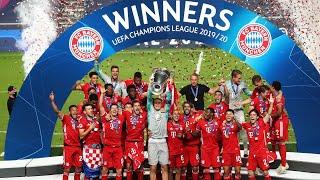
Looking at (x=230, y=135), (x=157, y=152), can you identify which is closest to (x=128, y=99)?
(x=157, y=152)

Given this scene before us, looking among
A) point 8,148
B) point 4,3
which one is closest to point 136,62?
point 4,3

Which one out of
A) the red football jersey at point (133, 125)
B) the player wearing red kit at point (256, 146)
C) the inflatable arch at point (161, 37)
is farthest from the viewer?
the inflatable arch at point (161, 37)

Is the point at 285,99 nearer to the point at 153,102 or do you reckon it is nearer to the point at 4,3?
the point at 153,102

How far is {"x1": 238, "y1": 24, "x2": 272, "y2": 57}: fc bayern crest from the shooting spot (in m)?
11.6

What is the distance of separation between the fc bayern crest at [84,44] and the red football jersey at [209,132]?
2.44 metres

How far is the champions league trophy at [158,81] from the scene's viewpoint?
1019cm

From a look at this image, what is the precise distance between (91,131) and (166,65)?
51.6 ft

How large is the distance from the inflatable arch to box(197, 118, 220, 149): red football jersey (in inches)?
71.6

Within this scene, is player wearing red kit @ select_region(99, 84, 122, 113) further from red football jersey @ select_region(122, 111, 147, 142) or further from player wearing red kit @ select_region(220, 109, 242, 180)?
player wearing red kit @ select_region(220, 109, 242, 180)

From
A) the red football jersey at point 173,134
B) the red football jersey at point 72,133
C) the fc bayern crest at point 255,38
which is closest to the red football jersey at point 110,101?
the red football jersey at point 72,133

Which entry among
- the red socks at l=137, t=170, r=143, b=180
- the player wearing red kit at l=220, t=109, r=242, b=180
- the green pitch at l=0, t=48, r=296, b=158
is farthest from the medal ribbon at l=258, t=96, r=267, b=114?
the green pitch at l=0, t=48, r=296, b=158

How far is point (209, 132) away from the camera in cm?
1010

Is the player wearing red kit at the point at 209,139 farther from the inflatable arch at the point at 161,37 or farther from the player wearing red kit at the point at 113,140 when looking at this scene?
the inflatable arch at the point at 161,37

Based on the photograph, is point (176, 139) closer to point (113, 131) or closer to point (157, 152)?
point (157, 152)
